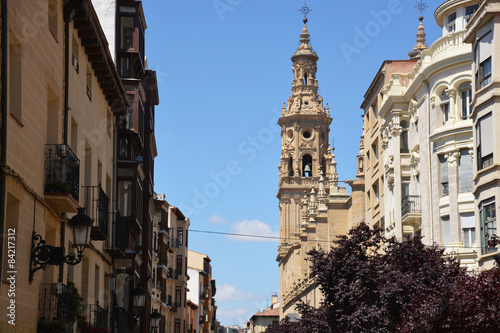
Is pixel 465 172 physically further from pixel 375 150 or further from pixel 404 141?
pixel 375 150

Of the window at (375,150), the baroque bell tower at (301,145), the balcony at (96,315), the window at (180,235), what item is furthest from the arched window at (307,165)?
the balcony at (96,315)

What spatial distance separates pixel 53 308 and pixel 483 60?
1758 cm

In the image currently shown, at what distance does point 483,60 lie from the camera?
30.8 m

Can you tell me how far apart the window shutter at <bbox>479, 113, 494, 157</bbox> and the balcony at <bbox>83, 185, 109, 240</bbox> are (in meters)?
12.5

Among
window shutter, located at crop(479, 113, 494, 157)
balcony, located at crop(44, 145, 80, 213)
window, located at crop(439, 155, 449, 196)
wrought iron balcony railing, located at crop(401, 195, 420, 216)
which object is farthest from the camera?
wrought iron balcony railing, located at crop(401, 195, 420, 216)

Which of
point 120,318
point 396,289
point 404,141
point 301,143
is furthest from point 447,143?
point 301,143

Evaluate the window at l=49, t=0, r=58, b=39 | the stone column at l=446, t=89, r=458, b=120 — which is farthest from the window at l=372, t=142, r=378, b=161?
the window at l=49, t=0, r=58, b=39

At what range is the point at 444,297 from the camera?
24031 mm

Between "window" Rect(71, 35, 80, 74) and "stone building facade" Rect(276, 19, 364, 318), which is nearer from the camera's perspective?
"window" Rect(71, 35, 80, 74)

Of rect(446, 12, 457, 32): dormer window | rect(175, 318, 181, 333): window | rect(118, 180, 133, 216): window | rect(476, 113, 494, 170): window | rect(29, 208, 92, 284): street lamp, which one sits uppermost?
rect(446, 12, 457, 32): dormer window

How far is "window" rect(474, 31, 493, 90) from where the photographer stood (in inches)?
1197

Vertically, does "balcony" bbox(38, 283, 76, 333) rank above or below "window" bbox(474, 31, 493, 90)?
below

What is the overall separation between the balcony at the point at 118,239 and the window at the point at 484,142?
475 inches

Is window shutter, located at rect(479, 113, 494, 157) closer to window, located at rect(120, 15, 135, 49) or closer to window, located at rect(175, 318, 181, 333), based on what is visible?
window, located at rect(120, 15, 135, 49)
